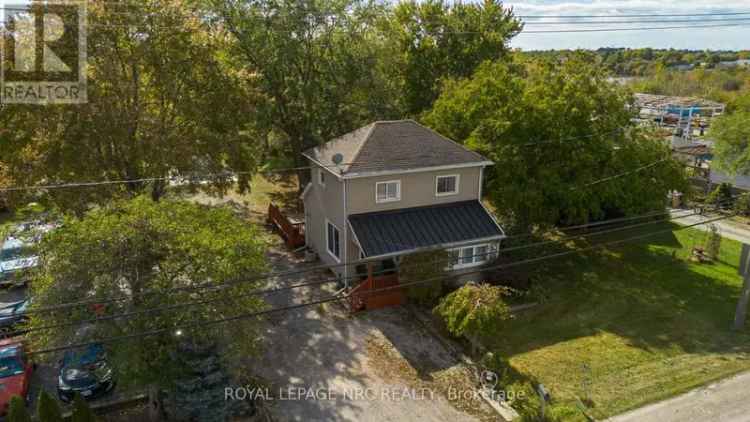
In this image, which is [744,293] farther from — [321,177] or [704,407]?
[321,177]

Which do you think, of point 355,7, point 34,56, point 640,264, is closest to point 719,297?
point 640,264

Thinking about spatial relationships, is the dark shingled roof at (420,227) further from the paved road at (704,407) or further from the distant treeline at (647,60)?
the distant treeline at (647,60)

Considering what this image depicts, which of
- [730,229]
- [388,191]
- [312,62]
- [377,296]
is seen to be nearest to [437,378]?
[377,296]

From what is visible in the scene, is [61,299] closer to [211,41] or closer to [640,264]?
[211,41]

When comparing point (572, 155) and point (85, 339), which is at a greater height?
point (572, 155)

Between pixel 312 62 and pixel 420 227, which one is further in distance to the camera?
pixel 312 62

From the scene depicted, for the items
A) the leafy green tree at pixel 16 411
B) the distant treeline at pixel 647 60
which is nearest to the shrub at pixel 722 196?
the leafy green tree at pixel 16 411
